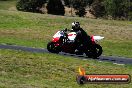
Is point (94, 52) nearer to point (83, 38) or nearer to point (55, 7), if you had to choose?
point (83, 38)

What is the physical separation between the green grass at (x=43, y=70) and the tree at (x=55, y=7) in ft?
310

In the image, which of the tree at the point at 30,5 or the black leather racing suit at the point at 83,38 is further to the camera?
the tree at the point at 30,5

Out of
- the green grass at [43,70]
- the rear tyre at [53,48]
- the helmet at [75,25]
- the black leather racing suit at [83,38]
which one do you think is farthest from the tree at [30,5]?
the green grass at [43,70]

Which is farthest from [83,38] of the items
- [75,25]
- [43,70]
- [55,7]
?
[55,7]

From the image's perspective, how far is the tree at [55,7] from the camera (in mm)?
117300

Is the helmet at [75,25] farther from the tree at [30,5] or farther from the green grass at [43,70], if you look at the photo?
the tree at [30,5]

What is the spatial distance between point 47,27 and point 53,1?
73245mm

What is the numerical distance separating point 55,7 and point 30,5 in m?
7.61

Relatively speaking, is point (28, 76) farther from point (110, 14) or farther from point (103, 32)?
point (110, 14)

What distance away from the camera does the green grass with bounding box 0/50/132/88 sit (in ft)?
52.4

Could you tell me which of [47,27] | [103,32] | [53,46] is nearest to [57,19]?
[47,27]

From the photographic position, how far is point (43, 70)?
60.4 feet

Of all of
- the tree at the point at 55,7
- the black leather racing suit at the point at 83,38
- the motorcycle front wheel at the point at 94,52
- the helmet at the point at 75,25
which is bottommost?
the tree at the point at 55,7

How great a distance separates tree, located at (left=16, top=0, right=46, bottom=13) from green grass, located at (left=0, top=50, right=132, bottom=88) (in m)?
92.4
